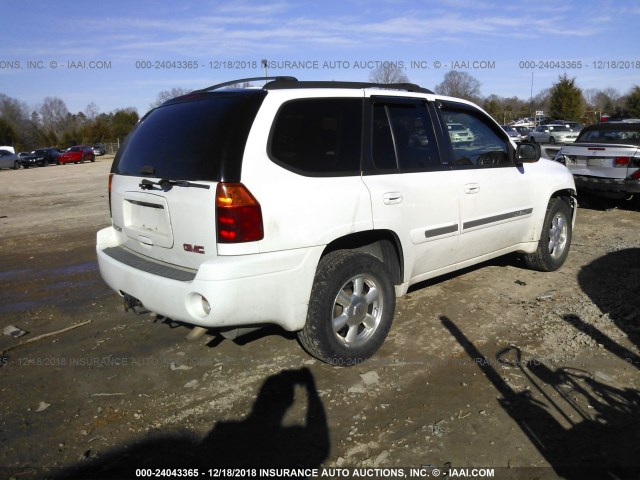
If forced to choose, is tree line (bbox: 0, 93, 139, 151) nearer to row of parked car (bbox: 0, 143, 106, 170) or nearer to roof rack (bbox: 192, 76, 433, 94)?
row of parked car (bbox: 0, 143, 106, 170)

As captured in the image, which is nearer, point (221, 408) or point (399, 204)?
point (221, 408)

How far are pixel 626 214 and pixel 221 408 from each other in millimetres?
8818

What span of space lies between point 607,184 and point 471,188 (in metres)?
5.92

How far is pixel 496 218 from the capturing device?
15.7 feet

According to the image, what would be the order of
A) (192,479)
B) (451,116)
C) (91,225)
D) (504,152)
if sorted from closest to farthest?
(192,479) → (451,116) → (504,152) → (91,225)

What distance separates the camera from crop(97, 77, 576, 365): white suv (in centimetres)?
309

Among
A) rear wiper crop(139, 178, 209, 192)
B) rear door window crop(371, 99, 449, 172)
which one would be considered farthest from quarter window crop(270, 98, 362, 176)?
rear wiper crop(139, 178, 209, 192)

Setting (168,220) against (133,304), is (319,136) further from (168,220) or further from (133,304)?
(133,304)

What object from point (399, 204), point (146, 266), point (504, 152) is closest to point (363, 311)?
point (399, 204)

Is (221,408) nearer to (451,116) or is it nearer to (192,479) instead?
(192,479)

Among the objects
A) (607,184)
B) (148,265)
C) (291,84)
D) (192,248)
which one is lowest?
(607,184)

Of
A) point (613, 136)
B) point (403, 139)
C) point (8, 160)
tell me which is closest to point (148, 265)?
point (403, 139)

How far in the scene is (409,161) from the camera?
13.2ft

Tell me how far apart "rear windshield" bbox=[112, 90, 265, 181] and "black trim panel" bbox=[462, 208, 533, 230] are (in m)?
2.21
